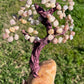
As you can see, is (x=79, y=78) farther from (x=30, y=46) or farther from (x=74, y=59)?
(x=30, y=46)

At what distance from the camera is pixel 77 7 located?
510cm

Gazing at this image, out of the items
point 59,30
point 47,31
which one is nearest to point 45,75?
point 47,31

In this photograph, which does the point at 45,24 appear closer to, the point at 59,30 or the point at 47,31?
the point at 47,31

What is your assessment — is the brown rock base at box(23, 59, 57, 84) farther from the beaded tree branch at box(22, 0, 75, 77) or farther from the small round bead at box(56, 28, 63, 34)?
the small round bead at box(56, 28, 63, 34)

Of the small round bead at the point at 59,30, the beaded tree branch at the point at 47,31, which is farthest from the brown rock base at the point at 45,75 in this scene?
the small round bead at the point at 59,30

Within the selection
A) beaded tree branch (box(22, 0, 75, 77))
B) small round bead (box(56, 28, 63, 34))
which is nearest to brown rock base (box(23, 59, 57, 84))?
beaded tree branch (box(22, 0, 75, 77))

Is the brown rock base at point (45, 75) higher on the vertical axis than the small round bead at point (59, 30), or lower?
lower

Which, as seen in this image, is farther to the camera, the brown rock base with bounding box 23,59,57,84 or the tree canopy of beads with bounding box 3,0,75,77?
the brown rock base with bounding box 23,59,57,84

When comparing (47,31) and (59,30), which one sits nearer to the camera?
(59,30)

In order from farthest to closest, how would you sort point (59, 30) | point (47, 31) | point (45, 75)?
point (45, 75)
point (47, 31)
point (59, 30)

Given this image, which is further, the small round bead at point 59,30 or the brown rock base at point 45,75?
the brown rock base at point 45,75

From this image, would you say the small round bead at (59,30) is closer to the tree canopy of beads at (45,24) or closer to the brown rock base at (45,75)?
the tree canopy of beads at (45,24)

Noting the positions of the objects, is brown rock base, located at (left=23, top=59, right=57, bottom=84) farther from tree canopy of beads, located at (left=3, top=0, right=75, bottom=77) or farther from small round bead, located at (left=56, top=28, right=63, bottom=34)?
small round bead, located at (left=56, top=28, right=63, bottom=34)

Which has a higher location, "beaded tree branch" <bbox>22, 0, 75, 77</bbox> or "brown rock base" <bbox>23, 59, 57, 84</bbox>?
"beaded tree branch" <bbox>22, 0, 75, 77</bbox>
